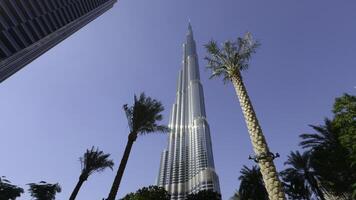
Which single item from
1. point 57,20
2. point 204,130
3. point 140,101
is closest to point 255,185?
point 140,101

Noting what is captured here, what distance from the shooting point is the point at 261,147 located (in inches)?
319

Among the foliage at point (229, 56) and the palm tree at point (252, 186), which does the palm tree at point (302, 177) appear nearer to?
the palm tree at point (252, 186)

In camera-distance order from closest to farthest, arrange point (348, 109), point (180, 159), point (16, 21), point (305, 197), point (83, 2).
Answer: point (348, 109) < point (305, 197) < point (16, 21) < point (83, 2) < point (180, 159)

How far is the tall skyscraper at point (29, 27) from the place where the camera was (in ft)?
150

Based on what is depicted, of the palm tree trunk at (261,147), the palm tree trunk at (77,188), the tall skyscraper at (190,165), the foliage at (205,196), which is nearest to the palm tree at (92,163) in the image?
the palm tree trunk at (77,188)

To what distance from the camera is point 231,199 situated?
50656 mm

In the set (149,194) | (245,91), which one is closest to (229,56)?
(245,91)

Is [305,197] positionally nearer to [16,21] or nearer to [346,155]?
[346,155]

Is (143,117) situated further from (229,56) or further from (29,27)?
(29,27)

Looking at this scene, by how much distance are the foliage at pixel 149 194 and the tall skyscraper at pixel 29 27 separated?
3544cm

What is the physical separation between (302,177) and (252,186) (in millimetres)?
7348

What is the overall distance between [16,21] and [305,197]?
57594mm

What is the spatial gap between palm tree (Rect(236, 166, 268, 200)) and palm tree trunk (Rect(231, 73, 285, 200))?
29.6 meters

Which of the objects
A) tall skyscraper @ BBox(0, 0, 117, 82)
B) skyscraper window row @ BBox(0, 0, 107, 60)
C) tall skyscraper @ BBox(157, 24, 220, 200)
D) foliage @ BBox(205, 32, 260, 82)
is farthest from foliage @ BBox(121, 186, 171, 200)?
tall skyscraper @ BBox(157, 24, 220, 200)
